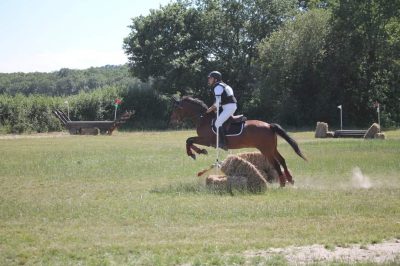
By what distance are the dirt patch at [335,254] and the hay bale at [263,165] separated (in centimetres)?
729

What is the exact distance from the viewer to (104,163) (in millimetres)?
20906

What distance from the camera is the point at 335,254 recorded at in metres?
7.80

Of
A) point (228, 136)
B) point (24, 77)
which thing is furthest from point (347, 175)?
point (24, 77)

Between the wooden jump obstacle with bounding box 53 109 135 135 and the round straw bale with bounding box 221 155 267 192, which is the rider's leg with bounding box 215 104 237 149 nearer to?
the round straw bale with bounding box 221 155 267 192

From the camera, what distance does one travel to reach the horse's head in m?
15.8

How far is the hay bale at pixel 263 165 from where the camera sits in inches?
613

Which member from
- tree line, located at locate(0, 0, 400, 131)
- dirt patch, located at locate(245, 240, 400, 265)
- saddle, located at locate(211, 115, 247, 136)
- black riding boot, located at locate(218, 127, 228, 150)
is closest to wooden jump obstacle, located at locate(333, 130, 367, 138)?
tree line, located at locate(0, 0, 400, 131)

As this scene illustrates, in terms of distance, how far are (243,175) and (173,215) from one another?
11.4 ft

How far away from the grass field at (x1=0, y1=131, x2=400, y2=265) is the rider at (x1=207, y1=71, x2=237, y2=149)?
146 cm

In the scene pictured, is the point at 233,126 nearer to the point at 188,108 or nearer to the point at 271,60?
the point at 188,108

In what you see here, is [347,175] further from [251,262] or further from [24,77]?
[24,77]

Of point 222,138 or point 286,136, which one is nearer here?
point 286,136

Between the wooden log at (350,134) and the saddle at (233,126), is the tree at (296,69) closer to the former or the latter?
the wooden log at (350,134)

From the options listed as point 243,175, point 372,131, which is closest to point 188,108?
point 243,175
